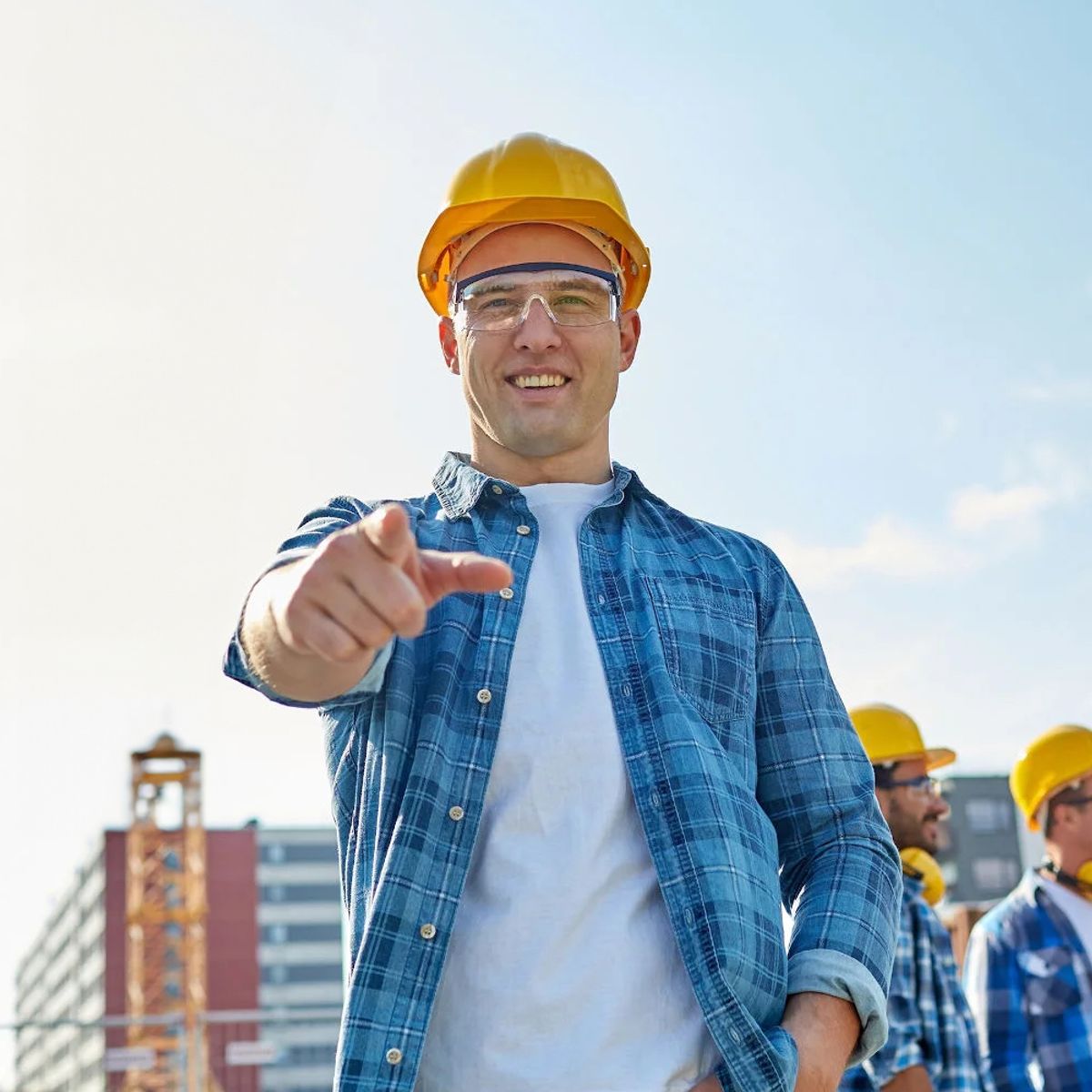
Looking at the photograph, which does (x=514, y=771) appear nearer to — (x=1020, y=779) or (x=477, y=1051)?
(x=477, y=1051)

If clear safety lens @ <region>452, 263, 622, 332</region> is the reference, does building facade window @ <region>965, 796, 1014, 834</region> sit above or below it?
above

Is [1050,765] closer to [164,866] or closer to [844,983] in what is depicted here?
[844,983]

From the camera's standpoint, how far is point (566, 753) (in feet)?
7.55

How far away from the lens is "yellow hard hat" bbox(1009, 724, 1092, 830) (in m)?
7.32

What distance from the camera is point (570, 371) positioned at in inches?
106

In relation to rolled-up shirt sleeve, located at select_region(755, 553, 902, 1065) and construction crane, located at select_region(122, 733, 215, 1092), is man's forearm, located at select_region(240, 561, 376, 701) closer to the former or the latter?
rolled-up shirt sleeve, located at select_region(755, 553, 902, 1065)

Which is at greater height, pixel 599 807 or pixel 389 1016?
pixel 599 807

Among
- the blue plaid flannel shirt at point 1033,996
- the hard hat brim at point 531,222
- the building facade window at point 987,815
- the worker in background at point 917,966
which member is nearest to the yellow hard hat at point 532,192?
the hard hat brim at point 531,222

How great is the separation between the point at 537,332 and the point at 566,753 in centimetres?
73

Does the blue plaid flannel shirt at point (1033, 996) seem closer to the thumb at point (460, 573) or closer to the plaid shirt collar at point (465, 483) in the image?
the plaid shirt collar at point (465, 483)

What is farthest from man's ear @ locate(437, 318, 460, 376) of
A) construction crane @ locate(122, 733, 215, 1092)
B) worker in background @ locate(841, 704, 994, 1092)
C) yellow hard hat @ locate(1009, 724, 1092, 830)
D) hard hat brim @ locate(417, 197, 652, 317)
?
construction crane @ locate(122, 733, 215, 1092)

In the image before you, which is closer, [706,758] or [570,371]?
[706,758]

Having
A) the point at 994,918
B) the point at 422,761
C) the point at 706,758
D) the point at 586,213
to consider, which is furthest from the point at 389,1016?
the point at 994,918

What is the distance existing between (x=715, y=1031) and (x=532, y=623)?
653 mm
